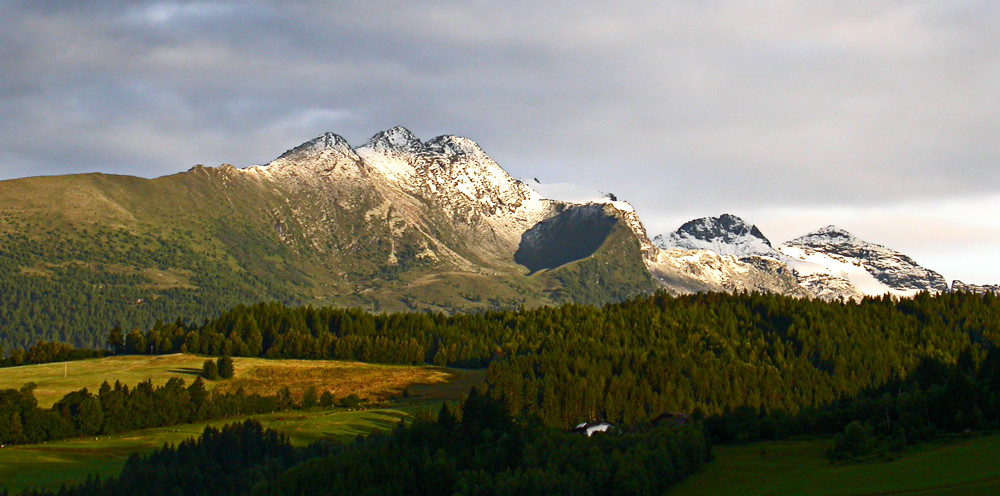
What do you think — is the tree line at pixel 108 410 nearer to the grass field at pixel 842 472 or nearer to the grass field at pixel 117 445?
the grass field at pixel 117 445

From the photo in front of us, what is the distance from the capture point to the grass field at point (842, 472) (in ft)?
202

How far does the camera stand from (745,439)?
108688mm

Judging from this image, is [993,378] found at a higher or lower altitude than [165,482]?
higher

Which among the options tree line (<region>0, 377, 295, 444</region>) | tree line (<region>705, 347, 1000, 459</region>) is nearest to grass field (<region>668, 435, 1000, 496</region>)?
tree line (<region>705, 347, 1000, 459</region>)

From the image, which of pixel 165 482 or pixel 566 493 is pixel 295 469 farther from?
pixel 566 493

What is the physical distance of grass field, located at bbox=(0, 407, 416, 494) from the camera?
136750 mm

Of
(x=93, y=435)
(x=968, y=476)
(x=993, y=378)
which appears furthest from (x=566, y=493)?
(x=93, y=435)

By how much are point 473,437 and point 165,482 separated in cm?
4352

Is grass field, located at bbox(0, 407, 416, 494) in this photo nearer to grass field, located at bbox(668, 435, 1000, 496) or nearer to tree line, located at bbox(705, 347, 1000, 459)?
tree line, located at bbox(705, 347, 1000, 459)

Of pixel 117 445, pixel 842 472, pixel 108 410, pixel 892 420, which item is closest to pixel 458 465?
pixel 842 472

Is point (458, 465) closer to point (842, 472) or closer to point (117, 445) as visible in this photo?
point (842, 472)

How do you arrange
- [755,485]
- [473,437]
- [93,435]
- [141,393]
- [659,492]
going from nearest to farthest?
1. [755,485]
2. [659,492]
3. [473,437]
4. [93,435]
5. [141,393]

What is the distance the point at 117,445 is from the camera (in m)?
163

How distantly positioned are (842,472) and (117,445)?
125 m
